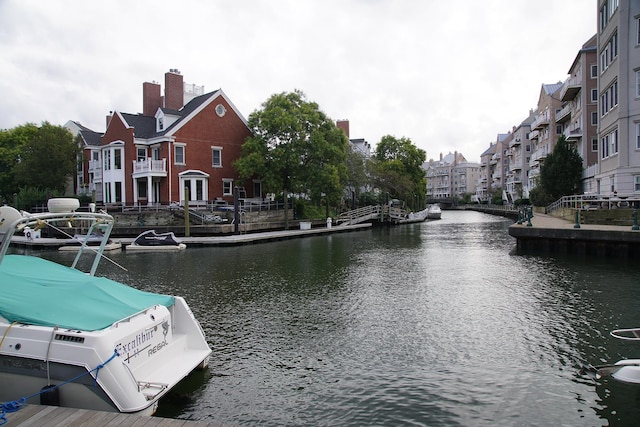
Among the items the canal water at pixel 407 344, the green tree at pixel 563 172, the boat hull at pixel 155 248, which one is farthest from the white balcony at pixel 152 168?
the green tree at pixel 563 172

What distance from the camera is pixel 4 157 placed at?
57094 mm

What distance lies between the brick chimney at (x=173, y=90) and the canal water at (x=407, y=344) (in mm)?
30254

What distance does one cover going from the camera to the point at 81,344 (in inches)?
239

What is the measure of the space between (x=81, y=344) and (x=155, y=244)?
78.4ft

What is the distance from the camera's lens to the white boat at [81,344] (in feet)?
19.7

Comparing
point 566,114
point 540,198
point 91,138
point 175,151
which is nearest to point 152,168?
point 175,151

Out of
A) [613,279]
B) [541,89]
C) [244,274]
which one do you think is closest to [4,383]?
[244,274]

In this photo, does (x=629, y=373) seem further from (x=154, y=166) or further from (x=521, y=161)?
(x=521, y=161)

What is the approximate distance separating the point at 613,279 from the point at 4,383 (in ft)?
59.9

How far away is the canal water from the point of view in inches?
274

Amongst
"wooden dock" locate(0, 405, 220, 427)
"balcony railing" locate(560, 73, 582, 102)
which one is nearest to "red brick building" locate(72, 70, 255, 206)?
"balcony railing" locate(560, 73, 582, 102)

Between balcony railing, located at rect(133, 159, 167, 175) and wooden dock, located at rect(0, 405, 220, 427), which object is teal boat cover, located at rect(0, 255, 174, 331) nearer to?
wooden dock, located at rect(0, 405, 220, 427)

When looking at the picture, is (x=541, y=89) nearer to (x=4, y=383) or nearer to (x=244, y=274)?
(x=244, y=274)

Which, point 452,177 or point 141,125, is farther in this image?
point 452,177
